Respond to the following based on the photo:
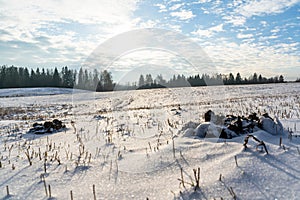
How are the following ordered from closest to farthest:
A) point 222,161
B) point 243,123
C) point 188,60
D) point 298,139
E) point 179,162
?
1. point 222,161
2. point 179,162
3. point 298,139
4. point 243,123
5. point 188,60

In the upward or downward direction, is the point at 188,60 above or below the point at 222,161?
above

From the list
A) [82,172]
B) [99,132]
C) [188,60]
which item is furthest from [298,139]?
[99,132]

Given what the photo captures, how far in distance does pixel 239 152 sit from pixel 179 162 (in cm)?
73

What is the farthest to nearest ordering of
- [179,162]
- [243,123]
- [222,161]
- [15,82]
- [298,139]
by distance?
[15,82] → [243,123] → [298,139] → [179,162] → [222,161]

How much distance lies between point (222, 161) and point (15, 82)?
3008 inches

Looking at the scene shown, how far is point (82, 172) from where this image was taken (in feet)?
9.79

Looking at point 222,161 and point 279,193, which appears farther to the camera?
point 222,161

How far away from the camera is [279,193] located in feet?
6.41

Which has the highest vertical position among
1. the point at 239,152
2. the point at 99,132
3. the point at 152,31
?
the point at 152,31

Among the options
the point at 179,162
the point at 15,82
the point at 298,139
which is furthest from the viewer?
the point at 15,82

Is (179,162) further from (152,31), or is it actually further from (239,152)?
(152,31)

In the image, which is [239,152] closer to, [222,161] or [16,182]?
[222,161]

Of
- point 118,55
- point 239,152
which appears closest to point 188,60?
point 118,55

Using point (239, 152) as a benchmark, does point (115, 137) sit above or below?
below
